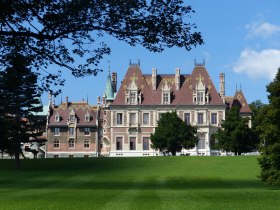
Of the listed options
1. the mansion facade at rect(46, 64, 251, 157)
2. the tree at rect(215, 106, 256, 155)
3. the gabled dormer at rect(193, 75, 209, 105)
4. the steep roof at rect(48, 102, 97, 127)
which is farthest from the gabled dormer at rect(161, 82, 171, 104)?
the tree at rect(215, 106, 256, 155)

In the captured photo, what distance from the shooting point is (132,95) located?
9194cm

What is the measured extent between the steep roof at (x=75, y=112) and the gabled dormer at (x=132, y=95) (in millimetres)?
10729

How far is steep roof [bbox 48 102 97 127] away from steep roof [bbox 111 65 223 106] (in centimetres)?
982

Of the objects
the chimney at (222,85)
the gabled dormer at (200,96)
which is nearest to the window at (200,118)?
the gabled dormer at (200,96)

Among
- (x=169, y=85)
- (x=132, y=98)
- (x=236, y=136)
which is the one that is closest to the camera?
(x=236, y=136)

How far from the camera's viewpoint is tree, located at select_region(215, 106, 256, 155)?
7219 centimetres

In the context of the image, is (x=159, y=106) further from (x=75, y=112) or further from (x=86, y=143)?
(x=75, y=112)

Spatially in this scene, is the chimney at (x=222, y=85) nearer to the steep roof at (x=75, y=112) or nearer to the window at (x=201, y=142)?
the window at (x=201, y=142)

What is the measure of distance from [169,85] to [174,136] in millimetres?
22356

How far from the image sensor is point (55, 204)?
19.5 metres

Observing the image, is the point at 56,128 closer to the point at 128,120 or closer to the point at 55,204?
the point at 128,120

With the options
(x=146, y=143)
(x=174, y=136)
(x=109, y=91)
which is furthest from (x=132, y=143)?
(x=174, y=136)

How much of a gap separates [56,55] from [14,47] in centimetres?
107

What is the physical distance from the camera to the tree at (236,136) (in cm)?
7219
